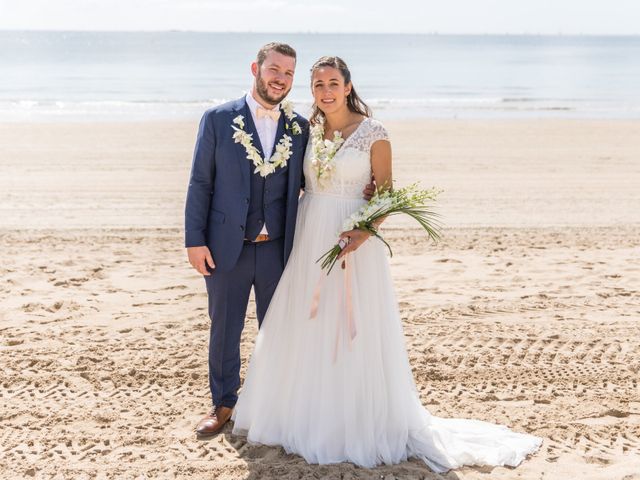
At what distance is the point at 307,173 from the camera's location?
445 centimetres

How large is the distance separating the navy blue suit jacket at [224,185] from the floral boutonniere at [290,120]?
0.02m

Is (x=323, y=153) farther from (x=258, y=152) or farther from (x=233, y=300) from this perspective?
(x=233, y=300)

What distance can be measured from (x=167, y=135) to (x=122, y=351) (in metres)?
13.5

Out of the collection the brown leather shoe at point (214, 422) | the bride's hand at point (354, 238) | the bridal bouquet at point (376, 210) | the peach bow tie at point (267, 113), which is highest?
the peach bow tie at point (267, 113)

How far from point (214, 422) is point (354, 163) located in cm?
180

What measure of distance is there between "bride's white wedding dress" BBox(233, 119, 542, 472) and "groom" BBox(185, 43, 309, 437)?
0.42 feet

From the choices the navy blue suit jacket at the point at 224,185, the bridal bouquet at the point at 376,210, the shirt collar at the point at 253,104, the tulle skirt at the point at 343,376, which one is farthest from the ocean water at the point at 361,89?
the bridal bouquet at the point at 376,210

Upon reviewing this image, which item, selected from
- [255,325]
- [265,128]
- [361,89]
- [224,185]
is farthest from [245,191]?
[361,89]

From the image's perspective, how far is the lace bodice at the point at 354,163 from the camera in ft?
13.9

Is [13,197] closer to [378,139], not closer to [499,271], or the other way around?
[499,271]

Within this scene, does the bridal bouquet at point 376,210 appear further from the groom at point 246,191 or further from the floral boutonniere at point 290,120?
the floral boutonniere at point 290,120

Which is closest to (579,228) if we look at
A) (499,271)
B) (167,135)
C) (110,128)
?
(499,271)

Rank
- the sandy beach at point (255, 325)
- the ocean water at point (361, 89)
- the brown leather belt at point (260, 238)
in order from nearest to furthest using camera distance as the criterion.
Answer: the sandy beach at point (255, 325) → the brown leather belt at point (260, 238) → the ocean water at point (361, 89)

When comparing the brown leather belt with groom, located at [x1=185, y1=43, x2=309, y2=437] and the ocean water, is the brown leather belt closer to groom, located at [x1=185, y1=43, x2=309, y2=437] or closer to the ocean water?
groom, located at [x1=185, y1=43, x2=309, y2=437]
